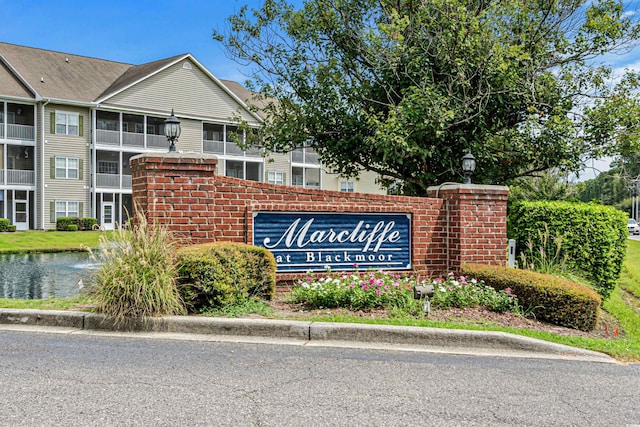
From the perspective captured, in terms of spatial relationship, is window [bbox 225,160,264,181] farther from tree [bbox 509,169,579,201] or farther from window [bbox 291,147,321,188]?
tree [bbox 509,169,579,201]

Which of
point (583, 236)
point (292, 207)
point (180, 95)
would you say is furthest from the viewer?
point (180, 95)

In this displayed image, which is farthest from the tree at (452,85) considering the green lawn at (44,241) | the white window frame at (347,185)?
the white window frame at (347,185)

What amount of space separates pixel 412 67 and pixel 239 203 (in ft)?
18.2

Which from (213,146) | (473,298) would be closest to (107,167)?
(213,146)

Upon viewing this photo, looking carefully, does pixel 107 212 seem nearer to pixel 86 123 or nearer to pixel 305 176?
pixel 86 123

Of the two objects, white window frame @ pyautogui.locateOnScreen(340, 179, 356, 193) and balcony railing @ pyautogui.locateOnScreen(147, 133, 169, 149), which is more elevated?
balcony railing @ pyautogui.locateOnScreen(147, 133, 169, 149)

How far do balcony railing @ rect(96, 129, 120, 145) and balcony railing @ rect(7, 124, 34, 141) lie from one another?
3762mm

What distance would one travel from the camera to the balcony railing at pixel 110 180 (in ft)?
113

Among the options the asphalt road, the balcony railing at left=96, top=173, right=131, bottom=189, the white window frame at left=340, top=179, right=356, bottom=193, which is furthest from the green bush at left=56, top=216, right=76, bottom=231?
the asphalt road

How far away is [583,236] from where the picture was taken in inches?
388

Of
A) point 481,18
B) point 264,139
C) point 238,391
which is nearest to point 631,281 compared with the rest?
point 481,18

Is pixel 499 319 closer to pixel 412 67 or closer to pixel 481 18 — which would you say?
pixel 412 67

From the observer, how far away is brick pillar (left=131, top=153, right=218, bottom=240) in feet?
24.4

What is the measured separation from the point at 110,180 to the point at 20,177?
5.02 meters
